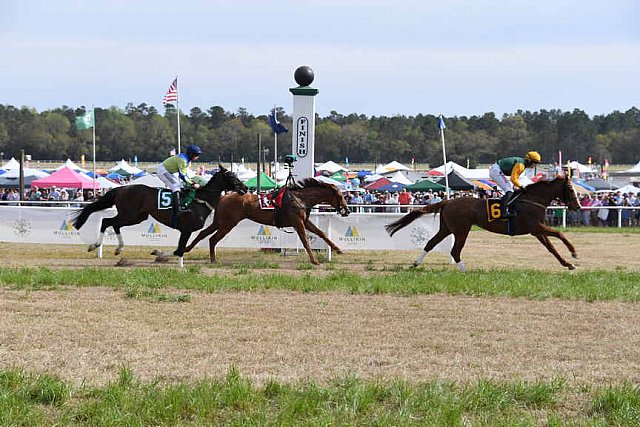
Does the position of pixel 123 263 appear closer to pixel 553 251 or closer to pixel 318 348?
pixel 553 251

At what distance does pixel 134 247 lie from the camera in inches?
829

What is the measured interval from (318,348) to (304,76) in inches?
477

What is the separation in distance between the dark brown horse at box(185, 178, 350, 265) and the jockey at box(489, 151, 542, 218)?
3.23 meters

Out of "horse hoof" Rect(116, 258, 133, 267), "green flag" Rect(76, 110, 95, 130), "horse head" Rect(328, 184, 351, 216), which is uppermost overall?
"green flag" Rect(76, 110, 95, 130)

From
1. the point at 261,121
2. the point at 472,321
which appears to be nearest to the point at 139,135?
Result: the point at 261,121

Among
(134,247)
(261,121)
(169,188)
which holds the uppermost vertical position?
(261,121)

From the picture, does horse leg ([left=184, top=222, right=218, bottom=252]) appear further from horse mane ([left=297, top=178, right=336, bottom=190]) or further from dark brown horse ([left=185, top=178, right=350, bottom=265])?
horse mane ([left=297, top=178, right=336, bottom=190])

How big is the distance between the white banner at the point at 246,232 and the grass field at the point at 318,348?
344cm

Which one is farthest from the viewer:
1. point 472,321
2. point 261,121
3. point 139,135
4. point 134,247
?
point 261,121

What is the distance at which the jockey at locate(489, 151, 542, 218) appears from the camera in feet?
54.1

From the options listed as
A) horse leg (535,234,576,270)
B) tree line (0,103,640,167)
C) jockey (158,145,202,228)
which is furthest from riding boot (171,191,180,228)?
tree line (0,103,640,167)

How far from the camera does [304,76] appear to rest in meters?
19.8

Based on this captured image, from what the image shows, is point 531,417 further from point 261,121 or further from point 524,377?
point 261,121

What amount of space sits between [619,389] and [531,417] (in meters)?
0.98
